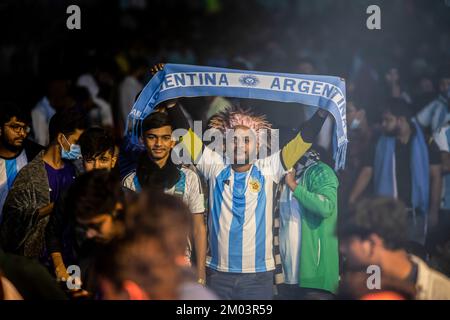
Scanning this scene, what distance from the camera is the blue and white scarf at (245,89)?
592cm

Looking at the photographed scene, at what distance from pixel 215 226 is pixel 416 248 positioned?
1.28m

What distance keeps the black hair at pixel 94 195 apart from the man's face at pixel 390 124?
3421 millimetres

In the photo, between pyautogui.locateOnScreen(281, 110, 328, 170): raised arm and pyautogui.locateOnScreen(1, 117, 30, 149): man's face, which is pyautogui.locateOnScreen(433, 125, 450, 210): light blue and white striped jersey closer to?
pyautogui.locateOnScreen(281, 110, 328, 170): raised arm

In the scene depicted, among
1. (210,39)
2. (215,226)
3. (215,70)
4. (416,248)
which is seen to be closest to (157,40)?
(210,39)

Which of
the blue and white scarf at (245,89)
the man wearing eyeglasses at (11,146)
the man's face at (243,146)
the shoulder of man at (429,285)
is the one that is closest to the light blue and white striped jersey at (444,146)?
the blue and white scarf at (245,89)

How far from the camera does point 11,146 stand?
6078 mm

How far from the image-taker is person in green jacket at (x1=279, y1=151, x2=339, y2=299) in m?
5.73

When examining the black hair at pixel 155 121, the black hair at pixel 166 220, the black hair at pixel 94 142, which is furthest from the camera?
the black hair at pixel 155 121

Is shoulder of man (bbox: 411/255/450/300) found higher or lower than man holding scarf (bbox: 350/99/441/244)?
lower

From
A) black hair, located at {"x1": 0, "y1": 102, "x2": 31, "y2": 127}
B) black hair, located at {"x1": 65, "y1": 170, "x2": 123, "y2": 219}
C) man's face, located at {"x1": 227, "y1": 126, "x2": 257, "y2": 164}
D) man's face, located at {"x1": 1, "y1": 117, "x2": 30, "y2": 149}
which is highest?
black hair, located at {"x1": 0, "y1": 102, "x2": 31, "y2": 127}

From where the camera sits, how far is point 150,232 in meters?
4.12

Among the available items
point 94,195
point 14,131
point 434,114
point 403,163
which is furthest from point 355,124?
point 94,195

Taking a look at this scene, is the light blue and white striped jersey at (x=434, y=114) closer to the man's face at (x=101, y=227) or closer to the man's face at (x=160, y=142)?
the man's face at (x=160, y=142)

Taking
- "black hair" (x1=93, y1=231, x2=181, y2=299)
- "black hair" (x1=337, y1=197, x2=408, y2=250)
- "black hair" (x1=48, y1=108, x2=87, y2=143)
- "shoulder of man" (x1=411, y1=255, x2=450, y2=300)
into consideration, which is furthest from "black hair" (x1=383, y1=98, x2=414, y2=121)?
"black hair" (x1=93, y1=231, x2=181, y2=299)
